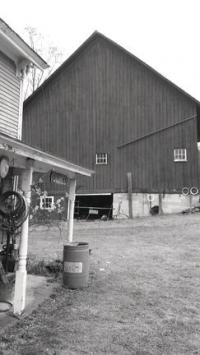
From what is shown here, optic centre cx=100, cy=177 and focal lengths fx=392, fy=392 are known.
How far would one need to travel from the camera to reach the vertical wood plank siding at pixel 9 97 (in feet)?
30.3

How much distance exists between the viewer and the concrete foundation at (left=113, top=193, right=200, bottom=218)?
23016mm

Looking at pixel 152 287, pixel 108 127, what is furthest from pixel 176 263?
pixel 108 127

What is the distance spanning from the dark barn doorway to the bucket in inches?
643

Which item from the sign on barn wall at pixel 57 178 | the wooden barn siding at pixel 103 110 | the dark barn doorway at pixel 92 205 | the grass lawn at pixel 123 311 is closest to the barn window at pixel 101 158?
the wooden barn siding at pixel 103 110

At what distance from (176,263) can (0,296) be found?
5.13 meters

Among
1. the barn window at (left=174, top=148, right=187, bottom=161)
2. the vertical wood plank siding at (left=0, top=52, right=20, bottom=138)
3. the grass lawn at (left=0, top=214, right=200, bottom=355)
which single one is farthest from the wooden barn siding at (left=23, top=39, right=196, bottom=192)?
the vertical wood plank siding at (left=0, top=52, right=20, bottom=138)

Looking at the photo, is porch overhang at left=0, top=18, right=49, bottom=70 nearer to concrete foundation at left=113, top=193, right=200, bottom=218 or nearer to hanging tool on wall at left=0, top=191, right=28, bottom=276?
hanging tool on wall at left=0, top=191, right=28, bottom=276

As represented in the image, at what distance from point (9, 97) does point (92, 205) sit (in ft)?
52.6

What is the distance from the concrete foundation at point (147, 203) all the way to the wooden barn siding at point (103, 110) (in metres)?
0.67

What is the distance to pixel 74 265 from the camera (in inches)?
303

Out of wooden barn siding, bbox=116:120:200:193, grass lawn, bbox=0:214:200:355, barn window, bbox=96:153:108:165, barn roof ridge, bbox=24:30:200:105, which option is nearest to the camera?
grass lawn, bbox=0:214:200:355

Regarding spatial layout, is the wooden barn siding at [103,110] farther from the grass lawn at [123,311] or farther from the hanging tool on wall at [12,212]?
the hanging tool on wall at [12,212]

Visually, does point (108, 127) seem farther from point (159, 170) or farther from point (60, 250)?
point (60, 250)

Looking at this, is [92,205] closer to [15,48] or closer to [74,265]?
[15,48]
